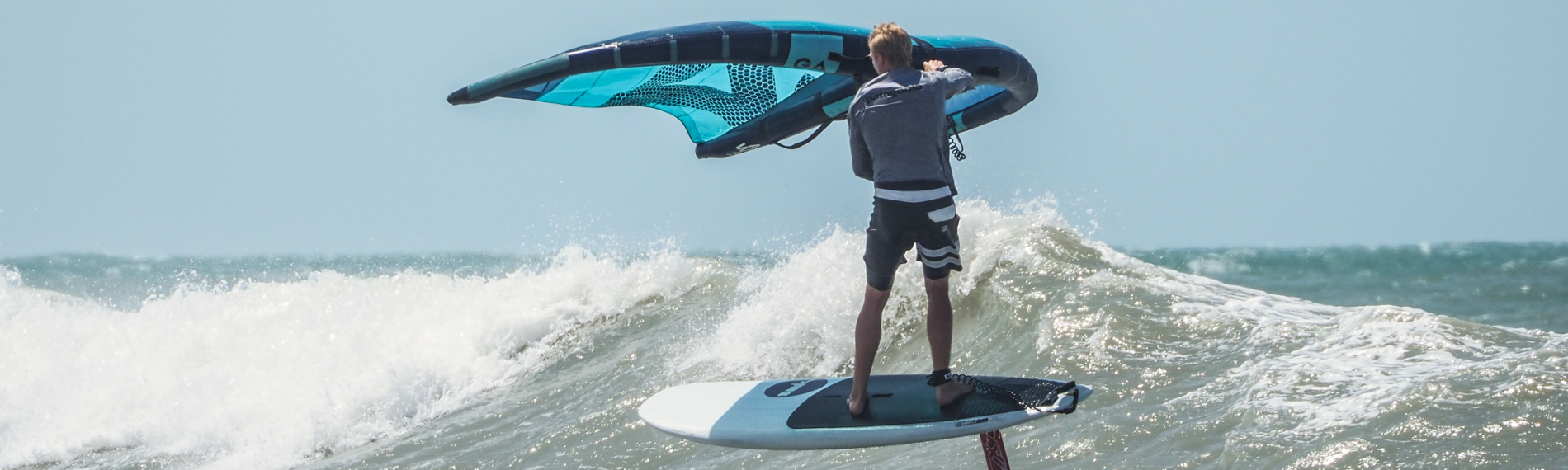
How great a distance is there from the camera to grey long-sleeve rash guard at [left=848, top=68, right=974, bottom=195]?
11.3 ft

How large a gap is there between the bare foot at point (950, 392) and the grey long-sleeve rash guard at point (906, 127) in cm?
68

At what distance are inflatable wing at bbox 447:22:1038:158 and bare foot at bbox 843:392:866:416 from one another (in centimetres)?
120

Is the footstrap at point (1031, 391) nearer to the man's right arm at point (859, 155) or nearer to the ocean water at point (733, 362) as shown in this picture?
the man's right arm at point (859, 155)

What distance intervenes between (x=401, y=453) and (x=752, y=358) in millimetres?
2588

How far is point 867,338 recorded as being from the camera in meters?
3.67

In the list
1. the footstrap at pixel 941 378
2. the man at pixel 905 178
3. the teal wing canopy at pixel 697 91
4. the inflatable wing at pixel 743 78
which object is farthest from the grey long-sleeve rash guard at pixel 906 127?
the teal wing canopy at pixel 697 91

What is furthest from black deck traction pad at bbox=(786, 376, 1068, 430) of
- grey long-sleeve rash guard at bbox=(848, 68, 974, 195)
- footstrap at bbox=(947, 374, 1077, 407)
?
grey long-sleeve rash guard at bbox=(848, 68, 974, 195)

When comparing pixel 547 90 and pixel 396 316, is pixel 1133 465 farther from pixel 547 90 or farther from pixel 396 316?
pixel 396 316

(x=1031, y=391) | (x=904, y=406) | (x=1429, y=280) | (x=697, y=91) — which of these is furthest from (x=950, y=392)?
(x=1429, y=280)

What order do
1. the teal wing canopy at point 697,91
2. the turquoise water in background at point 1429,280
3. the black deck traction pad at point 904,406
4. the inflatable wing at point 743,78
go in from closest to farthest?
1. the black deck traction pad at point 904,406
2. the inflatable wing at point 743,78
3. the teal wing canopy at point 697,91
4. the turquoise water in background at point 1429,280

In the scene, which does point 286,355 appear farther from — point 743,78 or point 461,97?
point 461,97

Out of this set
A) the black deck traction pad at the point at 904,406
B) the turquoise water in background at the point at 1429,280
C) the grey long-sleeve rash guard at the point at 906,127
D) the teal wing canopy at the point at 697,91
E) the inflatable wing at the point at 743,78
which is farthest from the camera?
the turquoise water in background at the point at 1429,280

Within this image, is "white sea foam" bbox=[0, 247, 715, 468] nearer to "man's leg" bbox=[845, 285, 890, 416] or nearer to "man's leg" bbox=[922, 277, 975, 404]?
"man's leg" bbox=[845, 285, 890, 416]

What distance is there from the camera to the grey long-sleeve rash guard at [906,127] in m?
3.46
